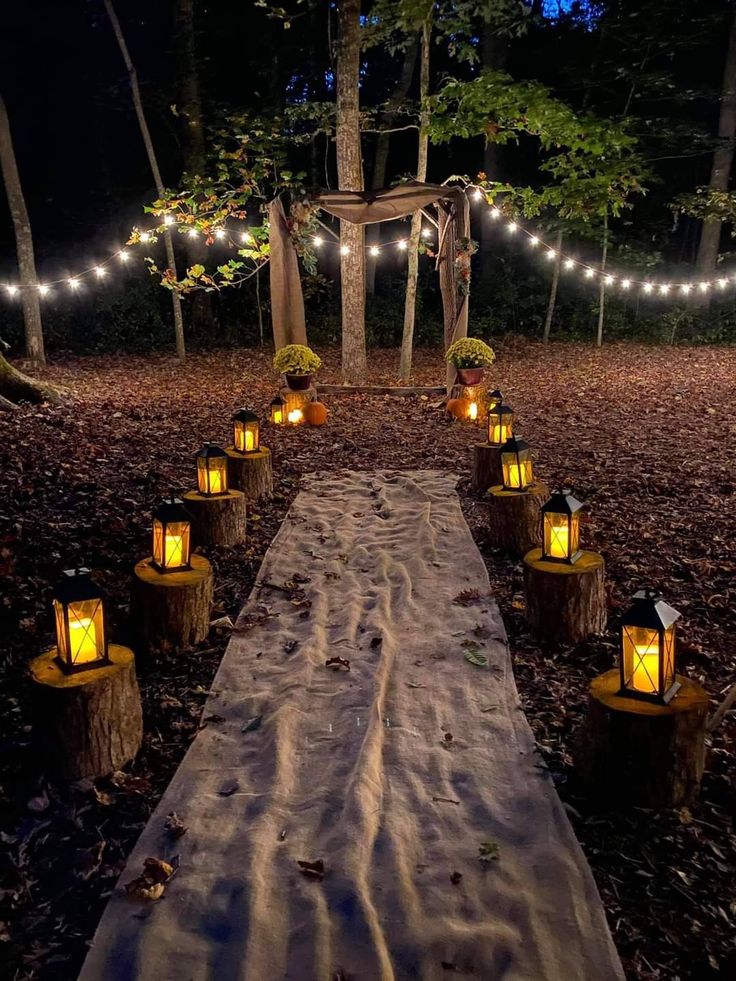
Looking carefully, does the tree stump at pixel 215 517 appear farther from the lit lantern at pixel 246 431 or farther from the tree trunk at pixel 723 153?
the tree trunk at pixel 723 153

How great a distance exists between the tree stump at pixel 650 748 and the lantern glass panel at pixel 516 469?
2.70 metres

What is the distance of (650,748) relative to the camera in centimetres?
278

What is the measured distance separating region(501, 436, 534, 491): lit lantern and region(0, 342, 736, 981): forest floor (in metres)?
0.60

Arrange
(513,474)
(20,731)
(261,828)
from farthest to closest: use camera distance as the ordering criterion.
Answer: (513,474) < (20,731) < (261,828)

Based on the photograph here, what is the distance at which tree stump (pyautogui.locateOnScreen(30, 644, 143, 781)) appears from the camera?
9.78 ft

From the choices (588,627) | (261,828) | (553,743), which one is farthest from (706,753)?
(261,828)

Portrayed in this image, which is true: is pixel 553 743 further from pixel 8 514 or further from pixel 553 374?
pixel 553 374

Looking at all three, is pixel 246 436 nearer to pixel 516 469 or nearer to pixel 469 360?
pixel 516 469

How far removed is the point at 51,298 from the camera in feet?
59.9

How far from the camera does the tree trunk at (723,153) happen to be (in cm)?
1747

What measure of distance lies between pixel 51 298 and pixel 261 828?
1822 centimetres

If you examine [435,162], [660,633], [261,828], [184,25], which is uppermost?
[184,25]

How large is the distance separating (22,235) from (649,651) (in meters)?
14.1

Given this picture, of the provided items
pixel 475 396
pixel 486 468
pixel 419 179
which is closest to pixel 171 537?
pixel 486 468
